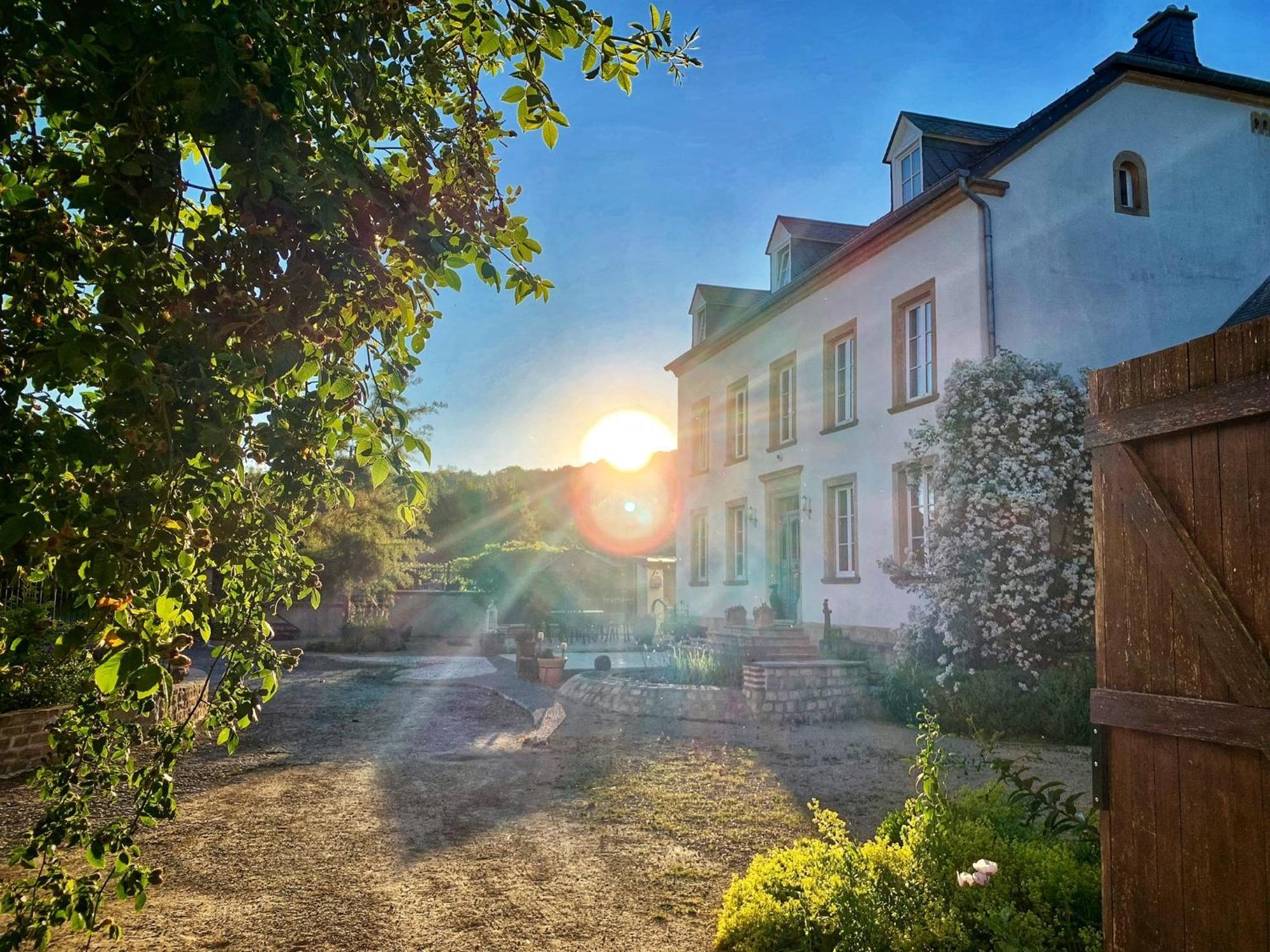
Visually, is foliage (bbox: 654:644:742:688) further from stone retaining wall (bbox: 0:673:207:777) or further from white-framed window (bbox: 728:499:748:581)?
stone retaining wall (bbox: 0:673:207:777)

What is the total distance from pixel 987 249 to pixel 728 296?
1196 centimetres

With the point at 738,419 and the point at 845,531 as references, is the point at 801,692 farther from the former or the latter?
the point at 738,419

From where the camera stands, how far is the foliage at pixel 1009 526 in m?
10.5

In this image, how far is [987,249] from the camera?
12.3m

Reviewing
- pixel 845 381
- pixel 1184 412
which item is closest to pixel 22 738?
pixel 1184 412

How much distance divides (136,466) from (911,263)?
46.1 feet

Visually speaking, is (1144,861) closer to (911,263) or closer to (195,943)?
(195,943)

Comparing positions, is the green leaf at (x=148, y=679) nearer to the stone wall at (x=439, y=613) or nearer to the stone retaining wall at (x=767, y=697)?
the stone retaining wall at (x=767, y=697)

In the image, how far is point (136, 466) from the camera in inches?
64.5

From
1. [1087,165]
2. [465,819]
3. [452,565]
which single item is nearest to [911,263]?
[1087,165]

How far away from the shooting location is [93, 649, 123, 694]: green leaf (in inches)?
58.6

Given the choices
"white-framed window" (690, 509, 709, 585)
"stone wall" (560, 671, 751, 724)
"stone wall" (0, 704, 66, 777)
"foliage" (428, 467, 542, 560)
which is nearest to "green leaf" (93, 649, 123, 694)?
"stone wall" (0, 704, 66, 777)

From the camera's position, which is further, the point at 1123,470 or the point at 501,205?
the point at 1123,470

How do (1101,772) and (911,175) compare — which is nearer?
(1101,772)
